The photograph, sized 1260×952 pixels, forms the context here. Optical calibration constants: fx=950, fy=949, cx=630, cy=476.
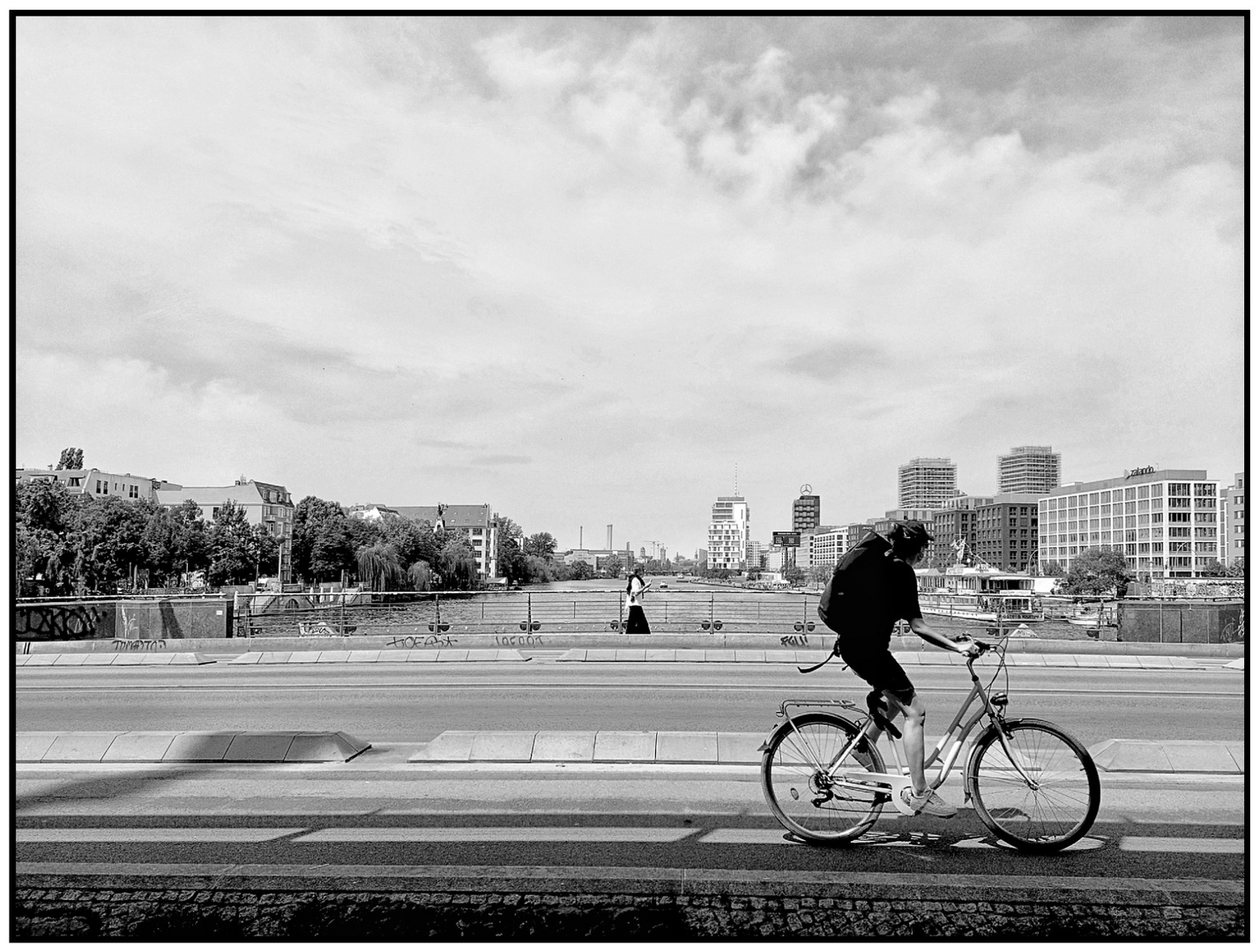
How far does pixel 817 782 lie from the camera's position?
5621 mm

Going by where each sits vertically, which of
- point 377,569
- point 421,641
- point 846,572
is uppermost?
point 846,572

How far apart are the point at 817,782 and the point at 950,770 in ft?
2.49

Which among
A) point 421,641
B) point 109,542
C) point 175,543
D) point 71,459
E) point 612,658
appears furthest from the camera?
point 71,459

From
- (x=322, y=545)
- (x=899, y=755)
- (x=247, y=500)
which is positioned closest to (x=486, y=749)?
(x=899, y=755)

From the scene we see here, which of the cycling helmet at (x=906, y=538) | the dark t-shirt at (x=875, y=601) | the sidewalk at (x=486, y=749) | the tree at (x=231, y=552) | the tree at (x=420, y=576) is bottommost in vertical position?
the tree at (x=420, y=576)

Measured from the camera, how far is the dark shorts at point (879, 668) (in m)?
5.42

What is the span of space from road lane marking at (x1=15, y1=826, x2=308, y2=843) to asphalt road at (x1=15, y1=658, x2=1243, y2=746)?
3409mm

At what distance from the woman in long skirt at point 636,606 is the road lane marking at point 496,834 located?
49.9ft

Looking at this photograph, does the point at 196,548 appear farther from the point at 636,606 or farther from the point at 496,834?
the point at 496,834

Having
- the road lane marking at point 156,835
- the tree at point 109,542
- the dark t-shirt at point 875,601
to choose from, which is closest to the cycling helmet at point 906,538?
the dark t-shirt at point 875,601

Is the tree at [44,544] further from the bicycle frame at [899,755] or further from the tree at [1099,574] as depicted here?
the tree at [1099,574]

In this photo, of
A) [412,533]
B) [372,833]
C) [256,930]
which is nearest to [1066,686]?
[372,833]

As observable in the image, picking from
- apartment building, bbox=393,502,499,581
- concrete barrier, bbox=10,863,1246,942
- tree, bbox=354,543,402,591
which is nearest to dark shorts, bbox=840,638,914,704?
concrete barrier, bbox=10,863,1246,942

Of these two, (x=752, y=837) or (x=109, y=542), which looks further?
(x=109, y=542)
